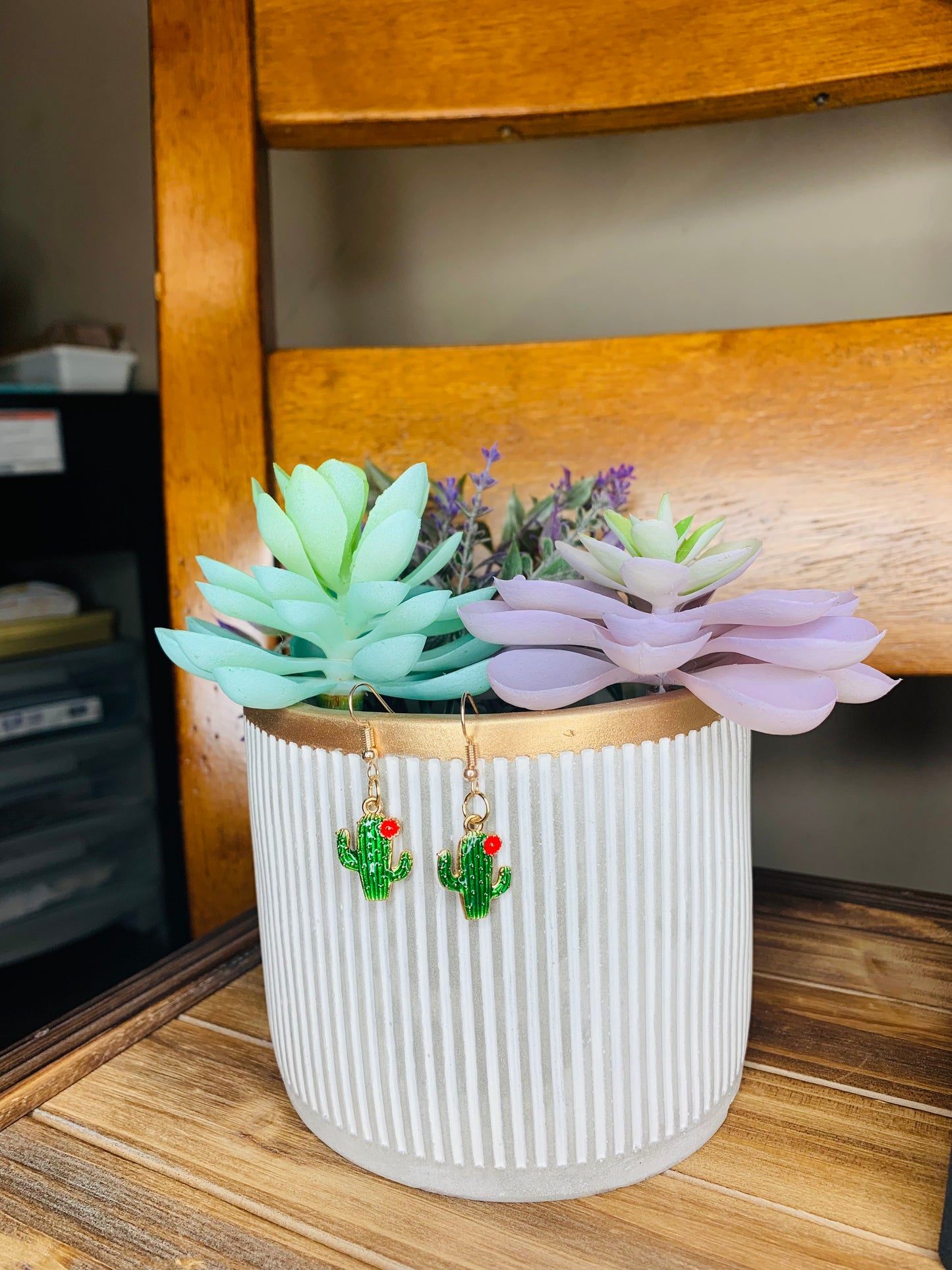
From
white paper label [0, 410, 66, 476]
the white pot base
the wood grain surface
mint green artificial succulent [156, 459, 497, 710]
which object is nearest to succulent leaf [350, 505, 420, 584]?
mint green artificial succulent [156, 459, 497, 710]

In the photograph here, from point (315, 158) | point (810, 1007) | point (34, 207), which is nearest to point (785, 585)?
point (810, 1007)

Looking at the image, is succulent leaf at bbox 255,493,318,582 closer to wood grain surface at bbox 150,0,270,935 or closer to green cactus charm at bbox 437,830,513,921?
green cactus charm at bbox 437,830,513,921

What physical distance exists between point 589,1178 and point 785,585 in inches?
11.0

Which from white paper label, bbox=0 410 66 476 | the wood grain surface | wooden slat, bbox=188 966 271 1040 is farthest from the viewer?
white paper label, bbox=0 410 66 476

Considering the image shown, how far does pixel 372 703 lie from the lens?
0.91ft

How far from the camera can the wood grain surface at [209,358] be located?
48 centimetres

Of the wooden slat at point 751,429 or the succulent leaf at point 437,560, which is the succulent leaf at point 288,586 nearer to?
the succulent leaf at point 437,560

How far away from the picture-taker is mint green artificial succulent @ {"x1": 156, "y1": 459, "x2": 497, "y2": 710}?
0.79ft

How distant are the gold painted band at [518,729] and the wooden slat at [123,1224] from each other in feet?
0.41

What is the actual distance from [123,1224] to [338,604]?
0.55 feet

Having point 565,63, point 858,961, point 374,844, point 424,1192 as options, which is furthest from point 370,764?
point 565,63

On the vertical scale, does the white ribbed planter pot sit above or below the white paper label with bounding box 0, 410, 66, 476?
below

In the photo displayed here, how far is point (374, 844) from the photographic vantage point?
0.24 meters

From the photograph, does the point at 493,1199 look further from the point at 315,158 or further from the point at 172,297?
the point at 315,158
